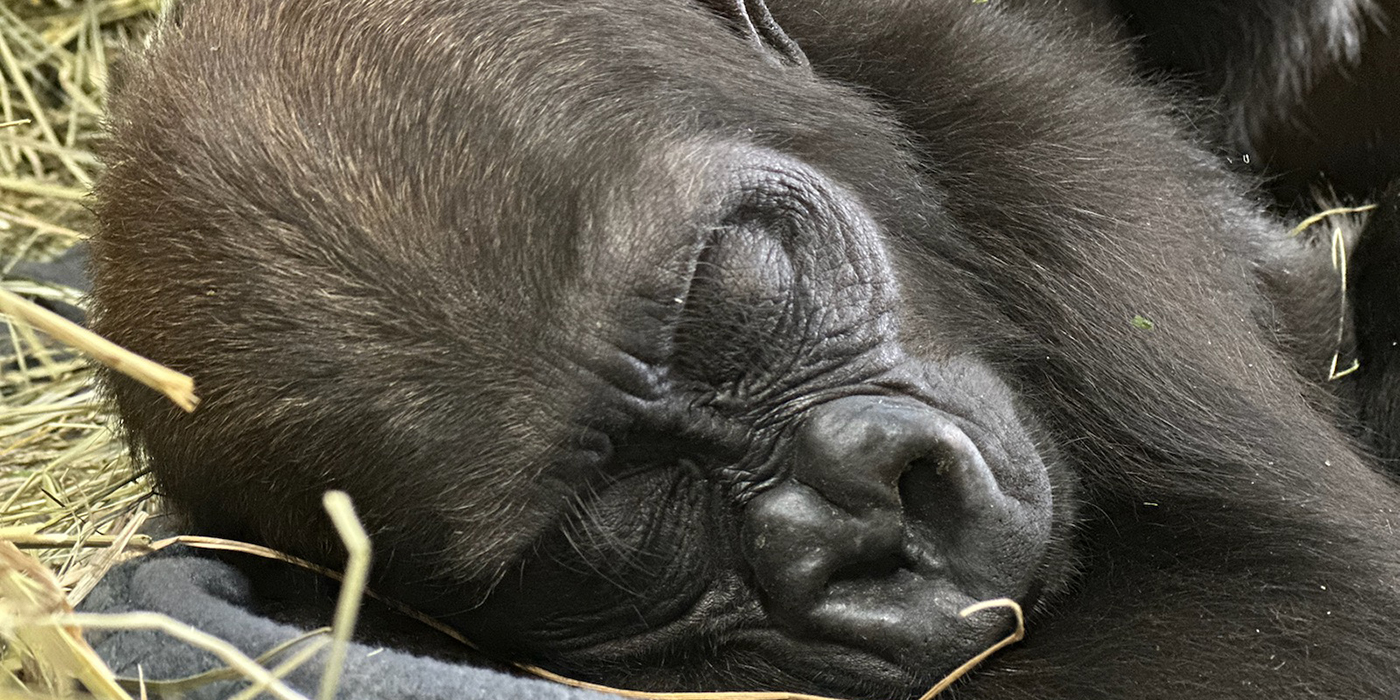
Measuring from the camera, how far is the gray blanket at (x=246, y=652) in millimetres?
1566

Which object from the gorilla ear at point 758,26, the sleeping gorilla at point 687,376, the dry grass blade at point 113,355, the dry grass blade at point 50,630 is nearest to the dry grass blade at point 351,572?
the dry grass blade at point 113,355

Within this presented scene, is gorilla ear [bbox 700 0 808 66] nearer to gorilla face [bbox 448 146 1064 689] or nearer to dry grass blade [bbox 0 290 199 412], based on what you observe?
gorilla face [bbox 448 146 1064 689]

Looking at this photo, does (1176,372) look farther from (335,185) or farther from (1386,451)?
(335,185)

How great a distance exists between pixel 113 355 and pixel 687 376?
69 centimetres

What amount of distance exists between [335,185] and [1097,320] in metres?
1.10

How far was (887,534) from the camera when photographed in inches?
67.1

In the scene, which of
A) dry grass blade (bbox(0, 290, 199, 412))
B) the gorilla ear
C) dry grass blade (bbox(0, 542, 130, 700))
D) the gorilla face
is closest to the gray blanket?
dry grass blade (bbox(0, 542, 130, 700))

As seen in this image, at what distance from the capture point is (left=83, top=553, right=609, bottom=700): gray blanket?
157cm

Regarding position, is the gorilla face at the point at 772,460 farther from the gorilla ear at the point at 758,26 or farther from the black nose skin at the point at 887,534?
the gorilla ear at the point at 758,26

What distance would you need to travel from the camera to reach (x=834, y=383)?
1800 millimetres

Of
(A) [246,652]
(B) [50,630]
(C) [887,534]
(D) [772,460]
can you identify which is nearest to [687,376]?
(D) [772,460]

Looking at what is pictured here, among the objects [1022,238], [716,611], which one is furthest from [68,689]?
[1022,238]

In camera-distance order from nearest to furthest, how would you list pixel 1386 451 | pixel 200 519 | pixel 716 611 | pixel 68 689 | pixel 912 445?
1. pixel 68 689
2. pixel 912 445
3. pixel 716 611
4. pixel 200 519
5. pixel 1386 451

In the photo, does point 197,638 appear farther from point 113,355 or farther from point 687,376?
point 687,376
